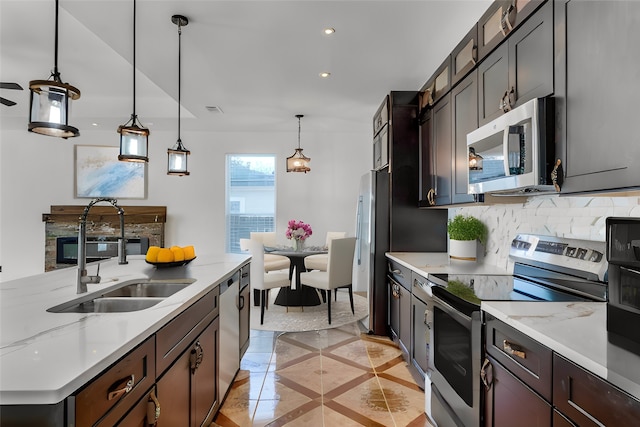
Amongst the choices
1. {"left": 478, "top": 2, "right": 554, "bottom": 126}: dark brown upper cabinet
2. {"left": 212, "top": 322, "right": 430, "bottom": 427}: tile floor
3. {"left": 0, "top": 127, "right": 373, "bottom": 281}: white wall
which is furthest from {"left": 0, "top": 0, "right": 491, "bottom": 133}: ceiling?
{"left": 212, "top": 322, "right": 430, "bottom": 427}: tile floor

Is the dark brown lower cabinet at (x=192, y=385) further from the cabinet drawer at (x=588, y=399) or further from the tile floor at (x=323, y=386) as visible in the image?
the cabinet drawer at (x=588, y=399)

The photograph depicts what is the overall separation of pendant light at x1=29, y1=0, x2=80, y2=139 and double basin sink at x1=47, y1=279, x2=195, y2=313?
688mm

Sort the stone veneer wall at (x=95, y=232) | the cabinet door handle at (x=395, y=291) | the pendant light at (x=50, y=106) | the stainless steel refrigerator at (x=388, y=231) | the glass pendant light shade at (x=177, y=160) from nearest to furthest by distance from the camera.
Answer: the pendant light at (x=50, y=106)
the glass pendant light shade at (x=177, y=160)
the cabinet door handle at (x=395, y=291)
the stainless steel refrigerator at (x=388, y=231)
the stone veneer wall at (x=95, y=232)

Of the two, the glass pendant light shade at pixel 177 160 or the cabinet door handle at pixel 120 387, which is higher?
the glass pendant light shade at pixel 177 160

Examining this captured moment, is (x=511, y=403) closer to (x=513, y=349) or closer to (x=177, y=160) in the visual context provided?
(x=513, y=349)

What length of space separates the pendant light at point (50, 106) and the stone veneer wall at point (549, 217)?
2.34 metres

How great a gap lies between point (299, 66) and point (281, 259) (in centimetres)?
277

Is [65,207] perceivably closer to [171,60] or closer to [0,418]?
[171,60]

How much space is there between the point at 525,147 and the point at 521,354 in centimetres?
87

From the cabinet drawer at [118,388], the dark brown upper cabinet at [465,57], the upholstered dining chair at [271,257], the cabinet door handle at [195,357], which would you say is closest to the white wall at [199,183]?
the upholstered dining chair at [271,257]

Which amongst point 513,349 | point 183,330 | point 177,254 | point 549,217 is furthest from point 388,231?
point 183,330

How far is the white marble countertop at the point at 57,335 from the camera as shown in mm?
779

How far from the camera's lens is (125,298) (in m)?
1.62

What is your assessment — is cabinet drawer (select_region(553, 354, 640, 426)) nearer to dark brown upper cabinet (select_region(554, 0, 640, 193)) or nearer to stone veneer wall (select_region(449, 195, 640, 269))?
dark brown upper cabinet (select_region(554, 0, 640, 193))
